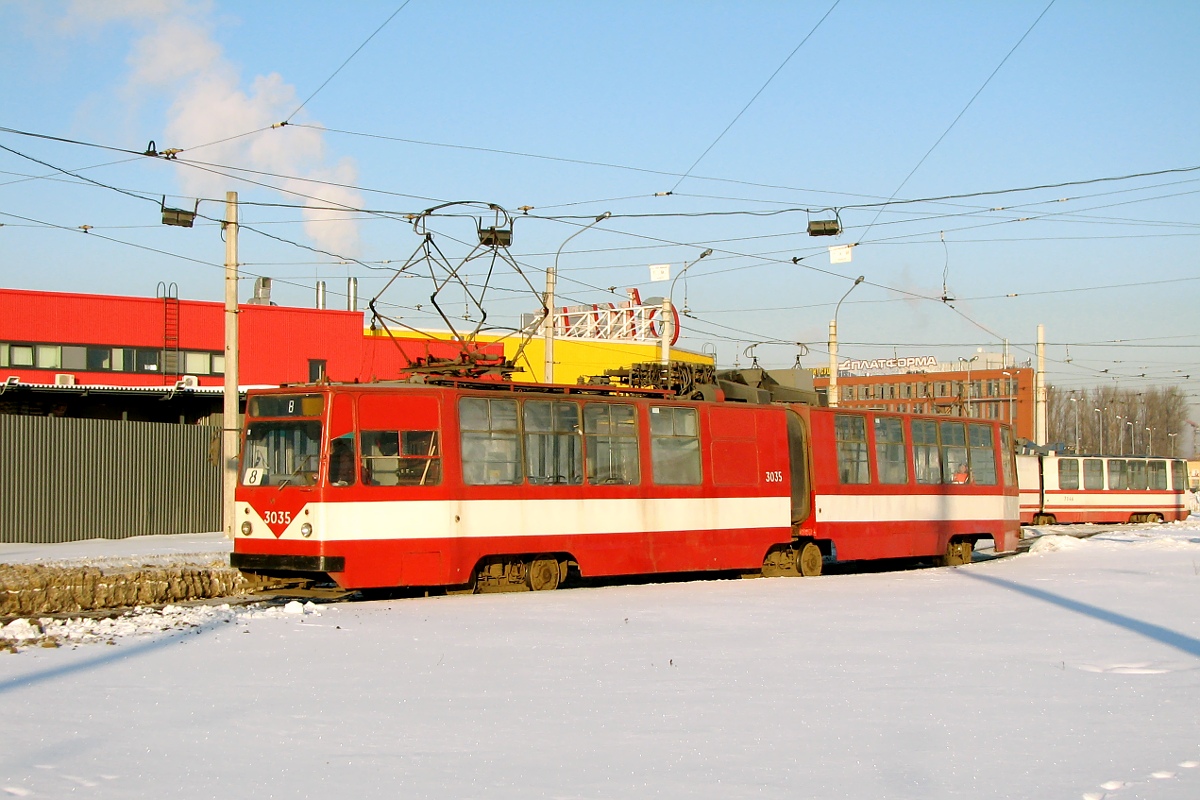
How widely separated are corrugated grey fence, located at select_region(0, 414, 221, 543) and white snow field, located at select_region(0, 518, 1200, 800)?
16.3 m

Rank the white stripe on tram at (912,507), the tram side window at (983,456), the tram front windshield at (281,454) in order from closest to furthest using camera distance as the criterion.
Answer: the tram front windshield at (281,454) → the white stripe on tram at (912,507) → the tram side window at (983,456)

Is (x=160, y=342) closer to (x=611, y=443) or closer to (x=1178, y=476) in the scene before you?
(x=611, y=443)

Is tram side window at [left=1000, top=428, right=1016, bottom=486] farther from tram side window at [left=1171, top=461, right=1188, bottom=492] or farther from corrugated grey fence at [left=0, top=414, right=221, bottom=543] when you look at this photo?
tram side window at [left=1171, top=461, right=1188, bottom=492]

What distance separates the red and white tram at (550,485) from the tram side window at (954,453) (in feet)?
4.45

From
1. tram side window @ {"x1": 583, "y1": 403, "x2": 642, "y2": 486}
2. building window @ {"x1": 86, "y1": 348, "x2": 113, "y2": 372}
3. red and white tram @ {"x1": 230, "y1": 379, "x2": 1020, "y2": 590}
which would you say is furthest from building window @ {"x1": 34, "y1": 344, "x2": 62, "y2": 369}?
tram side window @ {"x1": 583, "y1": 403, "x2": 642, "y2": 486}

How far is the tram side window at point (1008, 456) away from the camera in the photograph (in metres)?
26.2

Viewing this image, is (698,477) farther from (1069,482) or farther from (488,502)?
(1069,482)

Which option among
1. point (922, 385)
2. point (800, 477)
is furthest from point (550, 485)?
point (922, 385)

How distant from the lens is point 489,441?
16438 mm

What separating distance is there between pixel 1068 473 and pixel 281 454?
38.0 m

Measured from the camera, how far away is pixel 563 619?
13.1 m

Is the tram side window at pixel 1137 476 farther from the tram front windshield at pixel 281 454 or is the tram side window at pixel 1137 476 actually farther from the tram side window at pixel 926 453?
the tram front windshield at pixel 281 454

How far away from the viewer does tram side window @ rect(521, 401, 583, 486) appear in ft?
55.5

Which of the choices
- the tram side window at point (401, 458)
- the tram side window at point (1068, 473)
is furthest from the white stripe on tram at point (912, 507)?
the tram side window at point (1068, 473)
